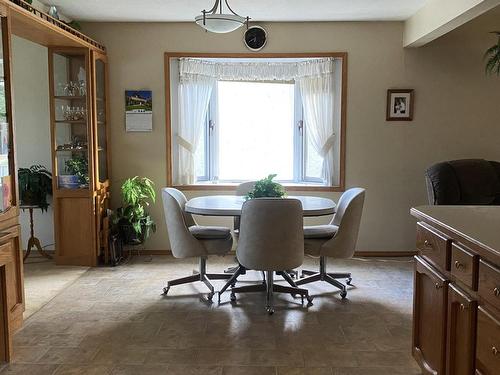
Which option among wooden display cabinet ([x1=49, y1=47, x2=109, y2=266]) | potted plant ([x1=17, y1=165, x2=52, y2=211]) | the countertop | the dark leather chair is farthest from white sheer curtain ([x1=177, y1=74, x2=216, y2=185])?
the countertop

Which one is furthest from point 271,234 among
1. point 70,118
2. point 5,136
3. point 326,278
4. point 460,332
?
point 70,118

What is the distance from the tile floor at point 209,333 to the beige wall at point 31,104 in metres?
1.64

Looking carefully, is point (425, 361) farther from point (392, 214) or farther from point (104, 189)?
point (104, 189)

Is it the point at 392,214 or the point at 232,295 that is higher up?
the point at 392,214

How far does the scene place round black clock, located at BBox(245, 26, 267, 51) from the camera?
16.3ft

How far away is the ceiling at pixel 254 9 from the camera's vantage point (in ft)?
13.9

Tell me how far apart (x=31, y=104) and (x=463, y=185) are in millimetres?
4331

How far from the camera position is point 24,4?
3.30 metres

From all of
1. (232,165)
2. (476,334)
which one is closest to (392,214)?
(232,165)

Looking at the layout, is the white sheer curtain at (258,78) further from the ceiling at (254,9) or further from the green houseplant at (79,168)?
the green houseplant at (79,168)

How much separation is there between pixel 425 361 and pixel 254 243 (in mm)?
1329

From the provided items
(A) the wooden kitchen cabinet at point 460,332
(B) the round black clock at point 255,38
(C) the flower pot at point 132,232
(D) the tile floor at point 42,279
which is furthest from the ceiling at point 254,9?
(A) the wooden kitchen cabinet at point 460,332

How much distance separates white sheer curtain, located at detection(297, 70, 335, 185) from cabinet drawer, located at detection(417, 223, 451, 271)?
2.77 meters

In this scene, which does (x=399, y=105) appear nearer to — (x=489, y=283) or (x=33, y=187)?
(x=489, y=283)
